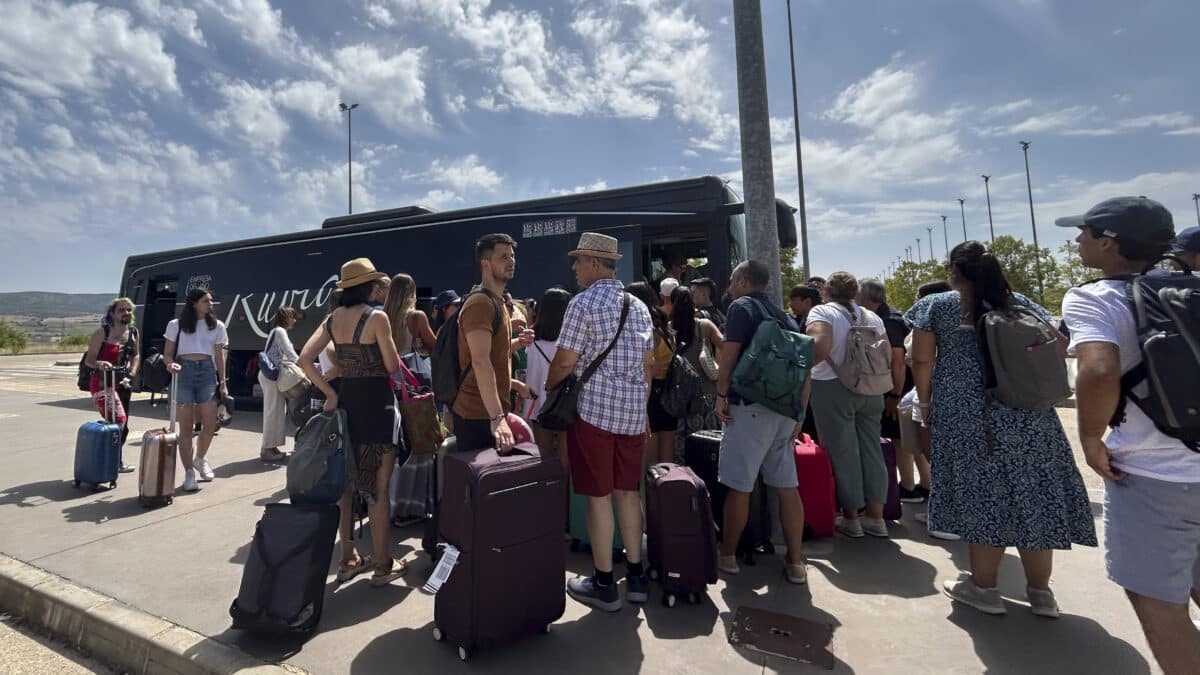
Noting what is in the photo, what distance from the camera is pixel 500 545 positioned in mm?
2410

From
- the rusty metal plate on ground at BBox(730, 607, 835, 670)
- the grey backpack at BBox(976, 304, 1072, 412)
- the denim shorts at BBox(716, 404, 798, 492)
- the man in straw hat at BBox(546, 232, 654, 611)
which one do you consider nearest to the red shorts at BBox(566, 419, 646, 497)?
the man in straw hat at BBox(546, 232, 654, 611)

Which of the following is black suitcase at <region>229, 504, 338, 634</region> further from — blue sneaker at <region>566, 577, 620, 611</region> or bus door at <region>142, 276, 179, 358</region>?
bus door at <region>142, 276, 179, 358</region>

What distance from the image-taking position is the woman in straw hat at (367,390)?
3164mm

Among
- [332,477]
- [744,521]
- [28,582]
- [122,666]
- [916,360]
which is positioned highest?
[916,360]

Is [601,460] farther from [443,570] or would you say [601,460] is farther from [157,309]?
[157,309]

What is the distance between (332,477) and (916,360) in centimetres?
326

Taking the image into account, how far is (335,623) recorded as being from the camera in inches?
110

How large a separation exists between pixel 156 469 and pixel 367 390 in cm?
294

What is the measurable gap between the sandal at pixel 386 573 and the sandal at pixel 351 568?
133 millimetres

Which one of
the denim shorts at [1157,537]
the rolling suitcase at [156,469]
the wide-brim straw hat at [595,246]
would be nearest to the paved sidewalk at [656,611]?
the rolling suitcase at [156,469]

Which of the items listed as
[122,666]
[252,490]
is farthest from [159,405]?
[122,666]

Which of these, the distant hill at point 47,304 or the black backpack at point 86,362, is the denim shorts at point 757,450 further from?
the distant hill at point 47,304

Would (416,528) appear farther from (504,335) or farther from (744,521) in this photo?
(744,521)

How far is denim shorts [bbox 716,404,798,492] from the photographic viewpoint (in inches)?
125
